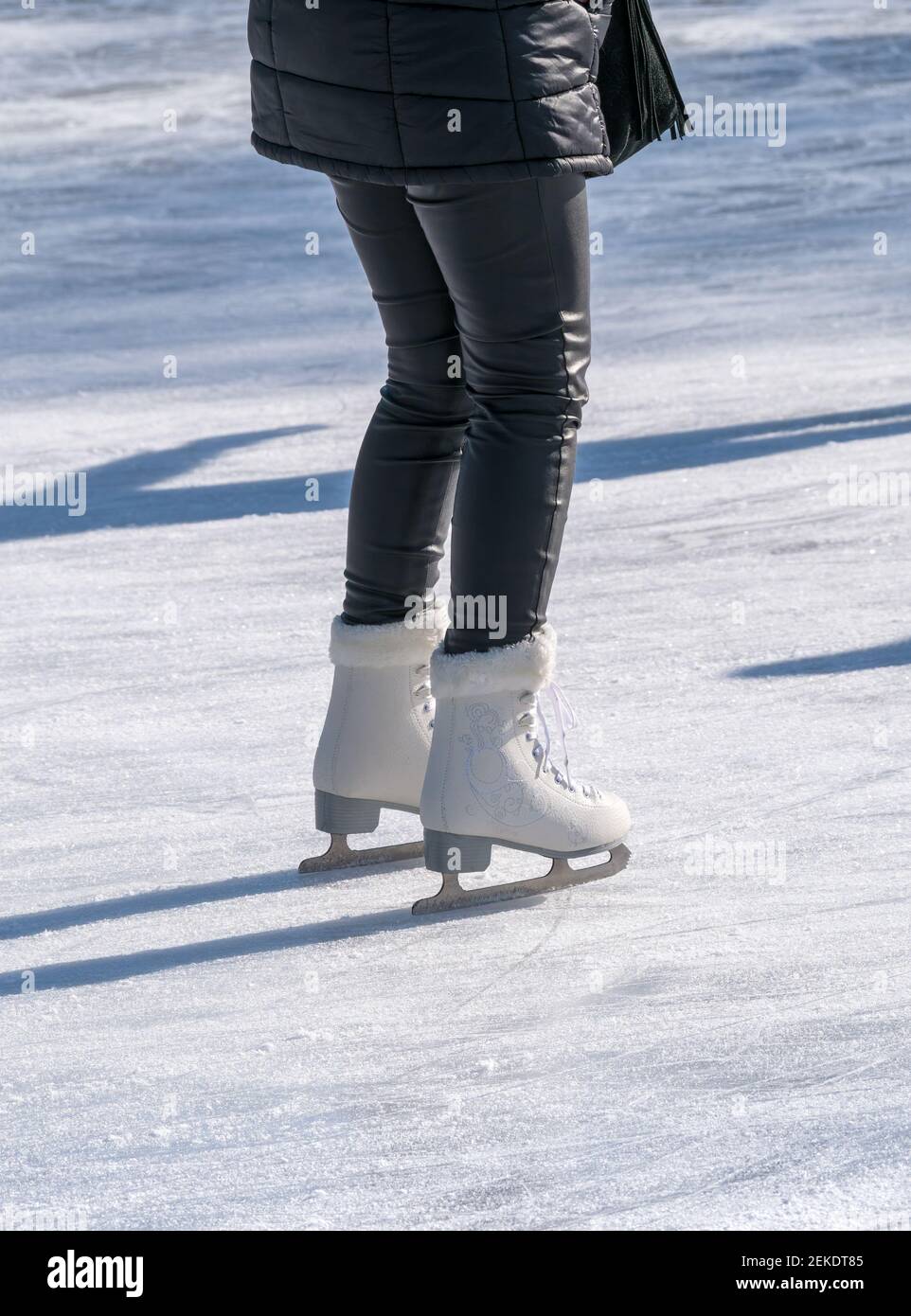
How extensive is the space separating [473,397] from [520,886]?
1.84 feet

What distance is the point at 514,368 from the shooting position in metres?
1.99

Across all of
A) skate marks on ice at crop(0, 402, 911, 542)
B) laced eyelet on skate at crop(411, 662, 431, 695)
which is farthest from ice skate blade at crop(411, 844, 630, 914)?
skate marks on ice at crop(0, 402, 911, 542)

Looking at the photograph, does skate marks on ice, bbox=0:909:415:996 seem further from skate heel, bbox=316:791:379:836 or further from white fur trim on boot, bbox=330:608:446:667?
white fur trim on boot, bbox=330:608:446:667

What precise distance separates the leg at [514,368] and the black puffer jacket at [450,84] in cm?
4

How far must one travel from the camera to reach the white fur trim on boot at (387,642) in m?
2.19

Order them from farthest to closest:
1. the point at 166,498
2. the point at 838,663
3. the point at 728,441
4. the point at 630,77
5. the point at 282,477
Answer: the point at 728,441
the point at 282,477
the point at 166,498
the point at 838,663
the point at 630,77

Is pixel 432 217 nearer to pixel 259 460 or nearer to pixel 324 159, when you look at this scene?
pixel 324 159

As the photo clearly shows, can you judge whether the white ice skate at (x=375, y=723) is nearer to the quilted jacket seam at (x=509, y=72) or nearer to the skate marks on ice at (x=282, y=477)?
the quilted jacket seam at (x=509, y=72)

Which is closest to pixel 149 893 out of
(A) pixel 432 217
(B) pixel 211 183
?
(A) pixel 432 217

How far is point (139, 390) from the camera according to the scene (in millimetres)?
5695

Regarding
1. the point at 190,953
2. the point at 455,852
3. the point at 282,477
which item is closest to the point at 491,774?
the point at 455,852

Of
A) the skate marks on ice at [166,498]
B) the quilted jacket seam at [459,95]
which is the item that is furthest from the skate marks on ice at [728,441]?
the quilted jacket seam at [459,95]

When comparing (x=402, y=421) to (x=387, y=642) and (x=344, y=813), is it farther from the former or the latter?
(x=344, y=813)
